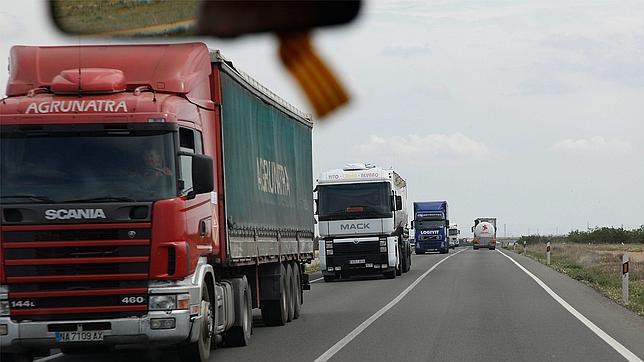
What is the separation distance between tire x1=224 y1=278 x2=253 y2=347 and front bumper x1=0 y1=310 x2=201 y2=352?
10.8 ft

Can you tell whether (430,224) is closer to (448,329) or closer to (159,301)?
(448,329)

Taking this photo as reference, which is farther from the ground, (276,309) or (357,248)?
(357,248)

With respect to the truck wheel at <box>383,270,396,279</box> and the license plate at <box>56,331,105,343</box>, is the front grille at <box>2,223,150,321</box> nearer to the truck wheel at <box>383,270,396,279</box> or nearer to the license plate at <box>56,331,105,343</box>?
the license plate at <box>56,331,105,343</box>

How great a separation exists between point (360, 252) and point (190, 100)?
74.9 feet

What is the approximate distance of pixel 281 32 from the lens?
3.06m

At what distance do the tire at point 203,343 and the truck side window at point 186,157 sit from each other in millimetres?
1296

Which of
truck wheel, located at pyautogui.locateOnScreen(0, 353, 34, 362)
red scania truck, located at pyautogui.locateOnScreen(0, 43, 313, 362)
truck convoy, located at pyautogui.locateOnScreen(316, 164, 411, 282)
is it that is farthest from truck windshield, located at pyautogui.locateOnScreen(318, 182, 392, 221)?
truck wheel, located at pyautogui.locateOnScreen(0, 353, 34, 362)

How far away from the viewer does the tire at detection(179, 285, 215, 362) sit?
12.1 m

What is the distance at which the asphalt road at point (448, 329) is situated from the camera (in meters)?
13.5

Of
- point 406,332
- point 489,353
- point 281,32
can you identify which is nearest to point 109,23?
point 281,32

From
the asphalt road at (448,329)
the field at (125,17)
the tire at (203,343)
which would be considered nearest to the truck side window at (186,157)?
the tire at (203,343)

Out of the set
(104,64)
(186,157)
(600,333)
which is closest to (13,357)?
(186,157)

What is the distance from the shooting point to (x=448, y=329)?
16.7 meters

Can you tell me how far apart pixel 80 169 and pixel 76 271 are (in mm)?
1058
